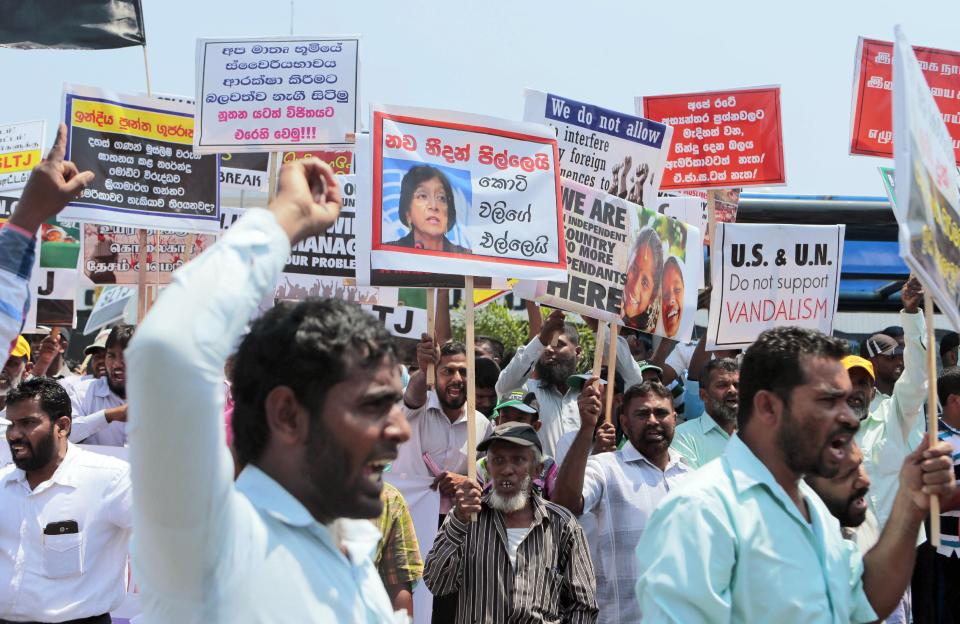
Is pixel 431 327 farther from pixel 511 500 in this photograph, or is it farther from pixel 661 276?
pixel 511 500

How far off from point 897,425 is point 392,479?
2857 millimetres

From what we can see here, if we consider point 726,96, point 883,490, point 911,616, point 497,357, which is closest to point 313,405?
point 883,490

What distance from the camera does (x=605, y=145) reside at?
24.8 feet

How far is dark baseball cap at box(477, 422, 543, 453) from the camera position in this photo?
609cm

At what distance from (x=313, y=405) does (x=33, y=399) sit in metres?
4.36

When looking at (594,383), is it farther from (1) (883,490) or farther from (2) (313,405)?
(2) (313,405)

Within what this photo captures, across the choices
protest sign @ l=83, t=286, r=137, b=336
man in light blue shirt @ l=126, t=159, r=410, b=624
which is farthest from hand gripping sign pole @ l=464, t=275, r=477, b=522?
protest sign @ l=83, t=286, r=137, b=336

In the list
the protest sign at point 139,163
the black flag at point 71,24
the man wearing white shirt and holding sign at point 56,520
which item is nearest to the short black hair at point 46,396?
the man wearing white shirt and holding sign at point 56,520

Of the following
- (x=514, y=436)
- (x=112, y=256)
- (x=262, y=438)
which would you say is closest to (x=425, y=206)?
(x=514, y=436)

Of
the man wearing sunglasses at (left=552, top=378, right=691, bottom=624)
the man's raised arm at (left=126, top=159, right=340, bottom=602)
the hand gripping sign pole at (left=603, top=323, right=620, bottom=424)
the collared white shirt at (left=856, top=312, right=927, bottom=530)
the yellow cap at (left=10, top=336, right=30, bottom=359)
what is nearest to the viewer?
the man's raised arm at (left=126, top=159, right=340, bottom=602)

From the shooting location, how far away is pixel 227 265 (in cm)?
179

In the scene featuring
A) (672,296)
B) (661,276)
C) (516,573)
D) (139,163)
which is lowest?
(516,573)

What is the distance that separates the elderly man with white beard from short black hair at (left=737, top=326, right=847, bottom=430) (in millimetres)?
2407

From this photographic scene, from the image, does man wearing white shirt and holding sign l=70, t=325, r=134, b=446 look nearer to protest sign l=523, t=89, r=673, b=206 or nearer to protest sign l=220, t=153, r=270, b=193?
protest sign l=220, t=153, r=270, b=193
